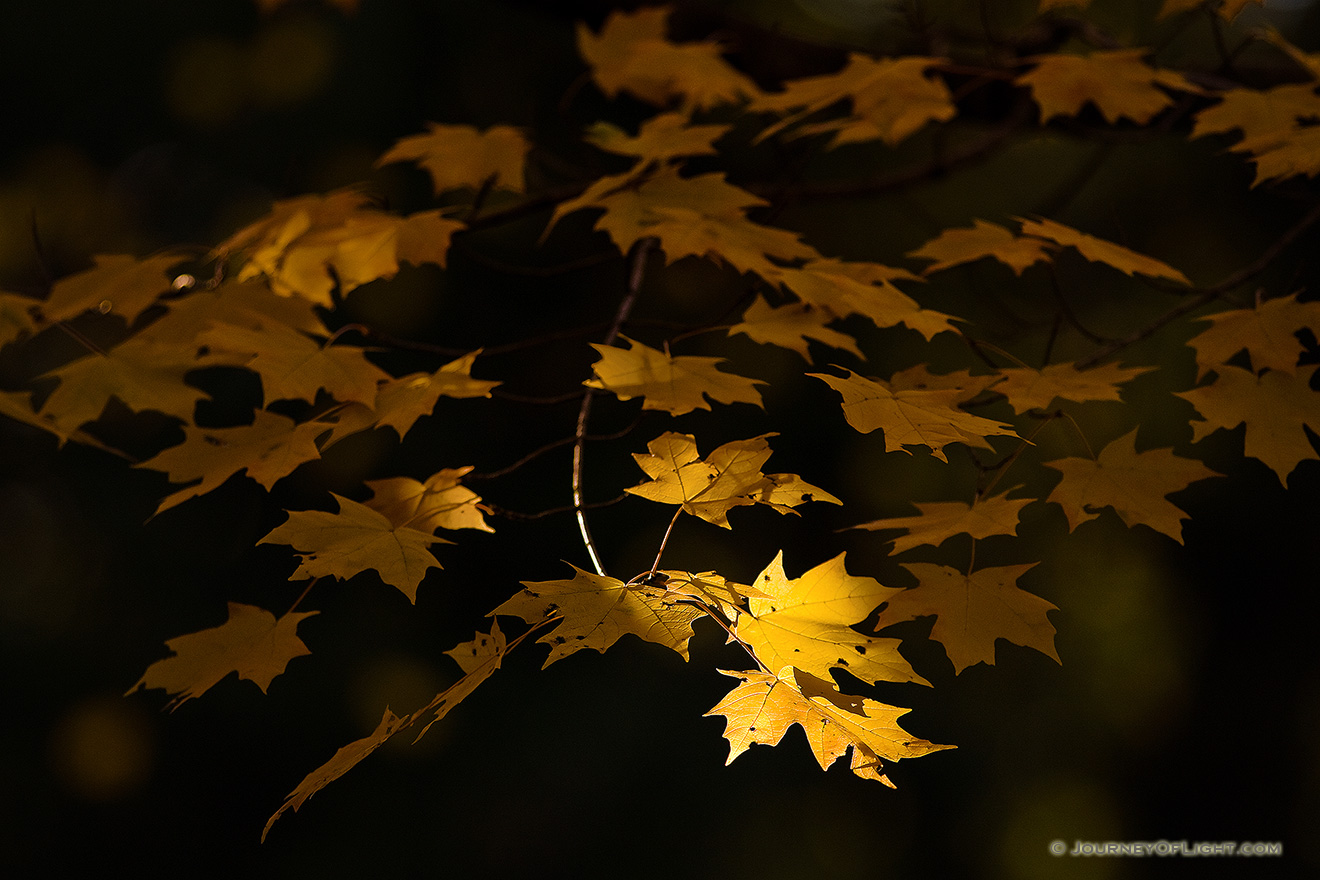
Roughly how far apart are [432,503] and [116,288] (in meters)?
0.81

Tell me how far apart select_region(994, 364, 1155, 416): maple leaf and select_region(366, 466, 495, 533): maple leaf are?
2.28ft

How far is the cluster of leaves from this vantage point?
925 millimetres

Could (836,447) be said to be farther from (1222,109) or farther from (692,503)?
(692,503)

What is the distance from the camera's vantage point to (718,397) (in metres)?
1.09

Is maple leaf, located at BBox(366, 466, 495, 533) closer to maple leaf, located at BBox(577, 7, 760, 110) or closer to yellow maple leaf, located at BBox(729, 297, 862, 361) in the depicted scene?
yellow maple leaf, located at BBox(729, 297, 862, 361)

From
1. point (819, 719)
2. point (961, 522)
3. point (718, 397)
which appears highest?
point (718, 397)

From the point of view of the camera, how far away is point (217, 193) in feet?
14.0

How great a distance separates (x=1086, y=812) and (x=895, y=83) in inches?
166

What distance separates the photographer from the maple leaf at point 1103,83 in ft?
5.15

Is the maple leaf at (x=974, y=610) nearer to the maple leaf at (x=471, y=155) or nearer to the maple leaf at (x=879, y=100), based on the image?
the maple leaf at (x=879, y=100)

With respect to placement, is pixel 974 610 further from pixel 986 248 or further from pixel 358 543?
pixel 358 543

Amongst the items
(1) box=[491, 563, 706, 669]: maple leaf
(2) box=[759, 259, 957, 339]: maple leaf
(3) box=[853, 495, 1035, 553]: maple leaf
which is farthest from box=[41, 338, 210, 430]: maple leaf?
(3) box=[853, 495, 1035, 553]: maple leaf

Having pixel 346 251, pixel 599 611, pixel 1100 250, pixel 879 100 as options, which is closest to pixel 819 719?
pixel 599 611

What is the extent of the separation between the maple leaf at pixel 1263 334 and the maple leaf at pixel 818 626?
64 centimetres
